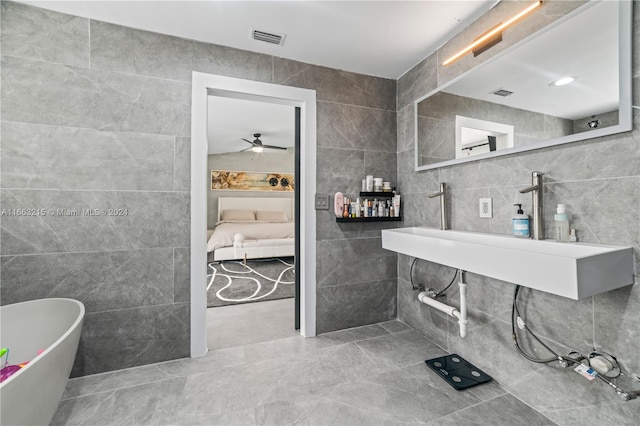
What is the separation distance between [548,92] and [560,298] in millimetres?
1005

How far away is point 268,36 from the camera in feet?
6.00

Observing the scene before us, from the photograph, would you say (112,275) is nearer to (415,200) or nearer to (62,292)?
(62,292)

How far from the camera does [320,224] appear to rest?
221cm

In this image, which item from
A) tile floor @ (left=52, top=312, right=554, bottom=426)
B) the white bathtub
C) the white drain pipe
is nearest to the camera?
the white bathtub

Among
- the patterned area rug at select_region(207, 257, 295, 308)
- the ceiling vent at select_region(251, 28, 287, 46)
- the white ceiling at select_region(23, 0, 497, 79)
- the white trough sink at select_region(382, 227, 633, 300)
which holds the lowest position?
the patterned area rug at select_region(207, 257, 295, 308)

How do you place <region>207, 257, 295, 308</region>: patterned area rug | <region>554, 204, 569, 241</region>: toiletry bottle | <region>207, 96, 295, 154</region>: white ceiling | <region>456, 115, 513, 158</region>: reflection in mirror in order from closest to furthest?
<region>554, 204, 569, 241</region>: toiletry bottle < <region>456, 115, 513, 158</region>: reflection in mirror < <region>207, 257, 295, 308</region>: patterned area rug < <region>207, 96, 295, 154</region>: white ceiling

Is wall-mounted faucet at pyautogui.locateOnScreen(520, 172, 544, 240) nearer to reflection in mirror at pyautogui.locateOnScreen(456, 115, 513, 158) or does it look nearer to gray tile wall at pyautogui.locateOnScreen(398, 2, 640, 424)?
gray tile wall at pyautogui.locateOnScreen(398, 2, 640, 424)

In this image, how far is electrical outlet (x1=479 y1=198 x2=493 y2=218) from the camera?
5.36ft

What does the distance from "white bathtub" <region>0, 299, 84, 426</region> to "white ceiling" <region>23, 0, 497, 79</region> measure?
1714 millimetres

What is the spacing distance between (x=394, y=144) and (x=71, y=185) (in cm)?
236

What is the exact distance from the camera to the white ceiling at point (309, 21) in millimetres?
1562

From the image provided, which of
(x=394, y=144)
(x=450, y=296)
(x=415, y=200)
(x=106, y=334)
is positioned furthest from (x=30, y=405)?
(x=394, y=144)

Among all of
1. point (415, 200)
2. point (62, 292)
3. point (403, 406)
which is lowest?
point (403, 406)

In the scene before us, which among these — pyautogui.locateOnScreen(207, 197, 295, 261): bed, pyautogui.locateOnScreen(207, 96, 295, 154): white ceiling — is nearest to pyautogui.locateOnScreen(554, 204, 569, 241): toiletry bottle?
pyautogui.locateOnScreen(207, 96, 295, 154): white ceiling
